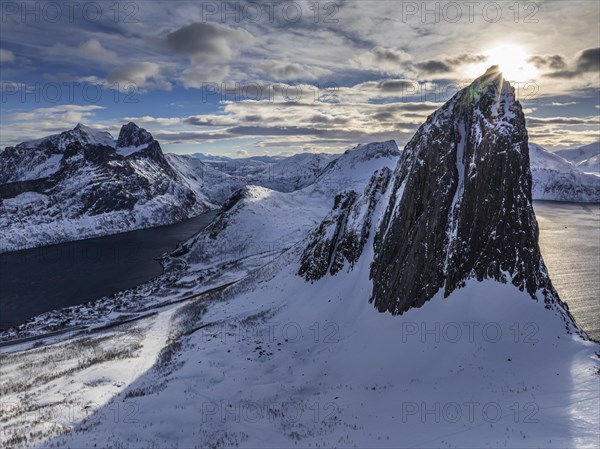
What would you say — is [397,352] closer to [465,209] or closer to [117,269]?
[465,209]

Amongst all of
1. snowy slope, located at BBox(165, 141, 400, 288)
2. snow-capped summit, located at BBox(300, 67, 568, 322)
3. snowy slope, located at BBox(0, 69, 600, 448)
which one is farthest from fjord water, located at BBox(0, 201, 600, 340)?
snowy slope, located at BBox(0, 69, 600, 448)

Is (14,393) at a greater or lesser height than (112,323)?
greater

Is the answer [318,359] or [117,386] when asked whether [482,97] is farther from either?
[117,386]

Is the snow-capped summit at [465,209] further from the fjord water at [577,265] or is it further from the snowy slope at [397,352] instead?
the fjord water at [577,265]

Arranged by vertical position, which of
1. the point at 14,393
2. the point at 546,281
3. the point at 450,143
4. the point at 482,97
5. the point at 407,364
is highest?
the point at 482,97

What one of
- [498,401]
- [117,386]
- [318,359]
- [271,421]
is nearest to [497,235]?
[498,401]

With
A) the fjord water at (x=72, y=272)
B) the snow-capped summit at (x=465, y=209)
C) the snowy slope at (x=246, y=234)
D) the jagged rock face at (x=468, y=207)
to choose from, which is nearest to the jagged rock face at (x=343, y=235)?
the snow-capped summit at (x=465, y=209)

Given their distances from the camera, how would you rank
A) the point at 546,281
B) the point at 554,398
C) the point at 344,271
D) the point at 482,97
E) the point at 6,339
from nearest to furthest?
the point at 554,398 → the point at 546,281 → the point at 482,97 → the point at 344,271 → the point at 6,339
